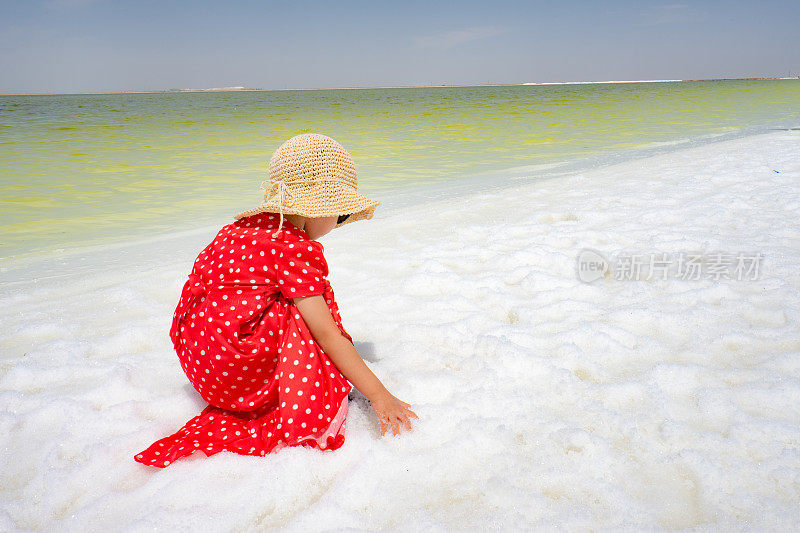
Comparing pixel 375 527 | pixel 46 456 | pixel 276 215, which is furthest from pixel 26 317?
pixel 375 527

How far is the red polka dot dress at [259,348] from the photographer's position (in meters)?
1.51

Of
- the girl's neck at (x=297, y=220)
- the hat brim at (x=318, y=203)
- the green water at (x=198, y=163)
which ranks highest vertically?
the hat brim at (x=318, y=203)

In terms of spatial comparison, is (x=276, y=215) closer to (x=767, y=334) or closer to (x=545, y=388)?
(x=545, y=388)

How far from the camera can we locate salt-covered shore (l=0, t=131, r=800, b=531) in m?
1.35

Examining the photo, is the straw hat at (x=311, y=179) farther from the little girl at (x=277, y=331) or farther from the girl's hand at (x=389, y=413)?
the girl's hand at (x=389, y=413)

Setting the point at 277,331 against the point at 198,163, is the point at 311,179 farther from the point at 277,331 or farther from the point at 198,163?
the point at 198,163

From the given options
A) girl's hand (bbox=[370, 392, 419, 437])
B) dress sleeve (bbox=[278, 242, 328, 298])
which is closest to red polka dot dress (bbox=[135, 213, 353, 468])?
dress sleeve (bbox=[278, 242, 328, 298])

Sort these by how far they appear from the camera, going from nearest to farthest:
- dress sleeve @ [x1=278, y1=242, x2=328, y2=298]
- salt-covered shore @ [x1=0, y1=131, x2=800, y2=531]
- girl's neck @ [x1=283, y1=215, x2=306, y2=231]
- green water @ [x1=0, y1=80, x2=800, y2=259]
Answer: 1. salt-covered shore @ [x1=0, y1=131, x2=800, y2=531]
2. dress sleeve @ [x1=278, y1=242, x2=328, y2=298]
3. girl's neck @ [x1=283, y1=215, x2=306, y2=231]
4. green water @ [x1=0, y1=80, x2=800, y2=259]

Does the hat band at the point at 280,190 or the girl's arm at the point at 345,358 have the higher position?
the hat band at the point at 280,190

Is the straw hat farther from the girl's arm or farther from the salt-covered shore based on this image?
the salt-covered shore

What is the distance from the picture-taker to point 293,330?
153cm

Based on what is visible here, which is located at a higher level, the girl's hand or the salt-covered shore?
the girl's hand

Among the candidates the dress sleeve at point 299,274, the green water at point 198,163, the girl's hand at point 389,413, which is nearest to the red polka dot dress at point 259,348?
the dress sleeve at point 299,274

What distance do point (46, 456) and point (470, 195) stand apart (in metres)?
4.69
